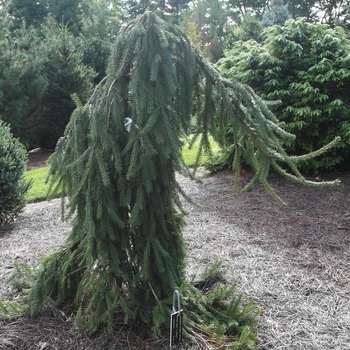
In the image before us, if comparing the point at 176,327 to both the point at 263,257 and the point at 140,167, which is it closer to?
the point at 140,167

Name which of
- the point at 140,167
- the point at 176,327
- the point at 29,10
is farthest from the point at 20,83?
the point at 29,10

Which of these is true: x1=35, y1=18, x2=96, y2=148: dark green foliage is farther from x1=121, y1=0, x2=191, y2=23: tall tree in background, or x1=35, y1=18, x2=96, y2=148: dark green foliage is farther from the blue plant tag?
x1=121, y1=0, x2=191, y2=23: tall tree in background

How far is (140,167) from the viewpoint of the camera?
206cm

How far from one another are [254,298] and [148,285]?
0.89 metres

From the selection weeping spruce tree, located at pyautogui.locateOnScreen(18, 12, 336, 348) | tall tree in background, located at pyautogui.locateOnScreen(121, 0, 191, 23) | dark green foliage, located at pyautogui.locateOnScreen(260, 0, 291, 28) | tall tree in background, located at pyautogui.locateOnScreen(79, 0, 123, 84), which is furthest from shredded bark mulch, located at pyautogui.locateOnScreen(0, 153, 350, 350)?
tall tree in background, located at pyautogui.locateOnScreen(121, 0, 191, 23)

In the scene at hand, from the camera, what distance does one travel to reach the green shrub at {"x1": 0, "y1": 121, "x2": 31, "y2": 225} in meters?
4.95

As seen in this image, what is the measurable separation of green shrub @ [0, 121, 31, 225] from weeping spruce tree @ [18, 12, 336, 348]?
9.06ft

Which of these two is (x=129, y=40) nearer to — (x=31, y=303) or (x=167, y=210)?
(x=167, y=210)

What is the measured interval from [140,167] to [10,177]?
350cm

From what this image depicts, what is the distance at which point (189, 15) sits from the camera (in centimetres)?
2555

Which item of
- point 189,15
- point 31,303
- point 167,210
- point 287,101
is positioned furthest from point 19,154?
point 189,15

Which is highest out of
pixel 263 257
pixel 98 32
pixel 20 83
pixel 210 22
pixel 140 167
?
pixel 210 22

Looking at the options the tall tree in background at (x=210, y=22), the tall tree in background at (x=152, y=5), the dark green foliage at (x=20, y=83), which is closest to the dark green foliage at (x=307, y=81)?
the dark green foliage at (x=20, y=83)

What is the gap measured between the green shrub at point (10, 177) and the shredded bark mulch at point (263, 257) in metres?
0.20
